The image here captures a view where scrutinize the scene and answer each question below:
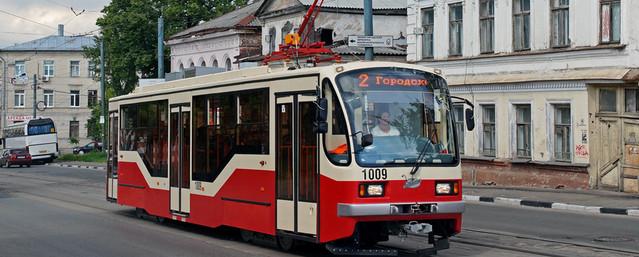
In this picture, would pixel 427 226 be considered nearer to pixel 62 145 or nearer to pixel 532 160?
pixel 532 160

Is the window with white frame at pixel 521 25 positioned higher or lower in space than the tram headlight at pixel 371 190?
higher

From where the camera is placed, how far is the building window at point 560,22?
27938mm

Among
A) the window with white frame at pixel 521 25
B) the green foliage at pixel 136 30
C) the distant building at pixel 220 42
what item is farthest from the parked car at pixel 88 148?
the window with white frame at pixel 521 25

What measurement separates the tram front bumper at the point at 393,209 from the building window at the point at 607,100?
1556cm

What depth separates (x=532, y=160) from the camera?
29.1 meters

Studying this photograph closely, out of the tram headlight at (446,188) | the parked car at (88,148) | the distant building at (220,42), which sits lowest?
the parked car at (88,148)

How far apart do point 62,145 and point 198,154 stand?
7786cm

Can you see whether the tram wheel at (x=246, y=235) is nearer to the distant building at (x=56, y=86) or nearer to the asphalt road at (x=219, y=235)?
the asphalt road at (x=219, y=235)

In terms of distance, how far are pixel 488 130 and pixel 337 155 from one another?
20.3 metres

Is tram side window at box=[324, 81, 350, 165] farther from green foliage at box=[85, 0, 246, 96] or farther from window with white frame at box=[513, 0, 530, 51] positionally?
green foliage at box=[85, 0, 246, 96]

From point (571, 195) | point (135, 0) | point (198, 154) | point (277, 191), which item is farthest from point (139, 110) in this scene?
point (135, 0)

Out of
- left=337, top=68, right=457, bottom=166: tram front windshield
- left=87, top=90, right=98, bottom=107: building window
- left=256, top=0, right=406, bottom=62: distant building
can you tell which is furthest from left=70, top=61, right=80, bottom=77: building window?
left=337, top=68, right=457, bottom=166: tram front windshield

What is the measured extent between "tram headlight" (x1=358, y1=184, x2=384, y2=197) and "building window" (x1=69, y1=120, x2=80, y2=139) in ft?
273

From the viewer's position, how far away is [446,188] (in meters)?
12.5
